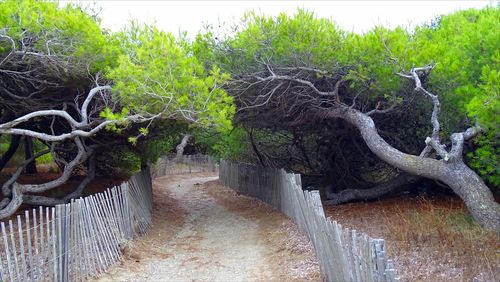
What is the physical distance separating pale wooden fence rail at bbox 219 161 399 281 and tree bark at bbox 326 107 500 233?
203cm

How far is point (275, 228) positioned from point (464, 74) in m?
5.43

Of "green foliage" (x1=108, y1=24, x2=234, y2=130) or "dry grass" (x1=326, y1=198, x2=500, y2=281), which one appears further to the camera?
"green foliage" (x1=108, y1=24, x2=234, y2=130)

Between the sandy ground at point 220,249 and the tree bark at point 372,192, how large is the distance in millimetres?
2007

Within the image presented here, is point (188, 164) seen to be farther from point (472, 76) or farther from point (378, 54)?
point (472, 76)

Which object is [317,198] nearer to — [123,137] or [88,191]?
[123,137]

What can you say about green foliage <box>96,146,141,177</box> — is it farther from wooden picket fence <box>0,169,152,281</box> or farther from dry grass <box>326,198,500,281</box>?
dry grass <box>326,198,500,281</box>

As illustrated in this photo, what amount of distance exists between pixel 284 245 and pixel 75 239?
4196mm

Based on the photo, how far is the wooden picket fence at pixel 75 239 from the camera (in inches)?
224

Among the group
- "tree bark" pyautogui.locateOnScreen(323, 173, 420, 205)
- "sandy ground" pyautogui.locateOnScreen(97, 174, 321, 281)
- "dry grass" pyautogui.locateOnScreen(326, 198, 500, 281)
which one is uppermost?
"tree bark" pyautogui.locateOnScreen(323, 173, 420, 205)

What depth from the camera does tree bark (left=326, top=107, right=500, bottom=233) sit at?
867 centimetres

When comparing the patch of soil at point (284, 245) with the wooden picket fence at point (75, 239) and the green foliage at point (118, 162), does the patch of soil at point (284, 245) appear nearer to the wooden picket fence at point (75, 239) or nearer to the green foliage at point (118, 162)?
the wooden picket fence at point (75, 239)

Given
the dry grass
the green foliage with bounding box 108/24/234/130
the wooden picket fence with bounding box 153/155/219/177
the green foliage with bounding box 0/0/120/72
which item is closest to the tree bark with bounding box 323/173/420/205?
the dry grass

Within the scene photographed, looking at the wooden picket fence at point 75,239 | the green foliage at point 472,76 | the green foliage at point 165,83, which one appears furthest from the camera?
the green foliage at point 165,83

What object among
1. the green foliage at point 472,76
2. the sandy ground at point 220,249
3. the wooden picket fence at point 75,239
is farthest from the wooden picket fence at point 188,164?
the green foliage at point 472,76
